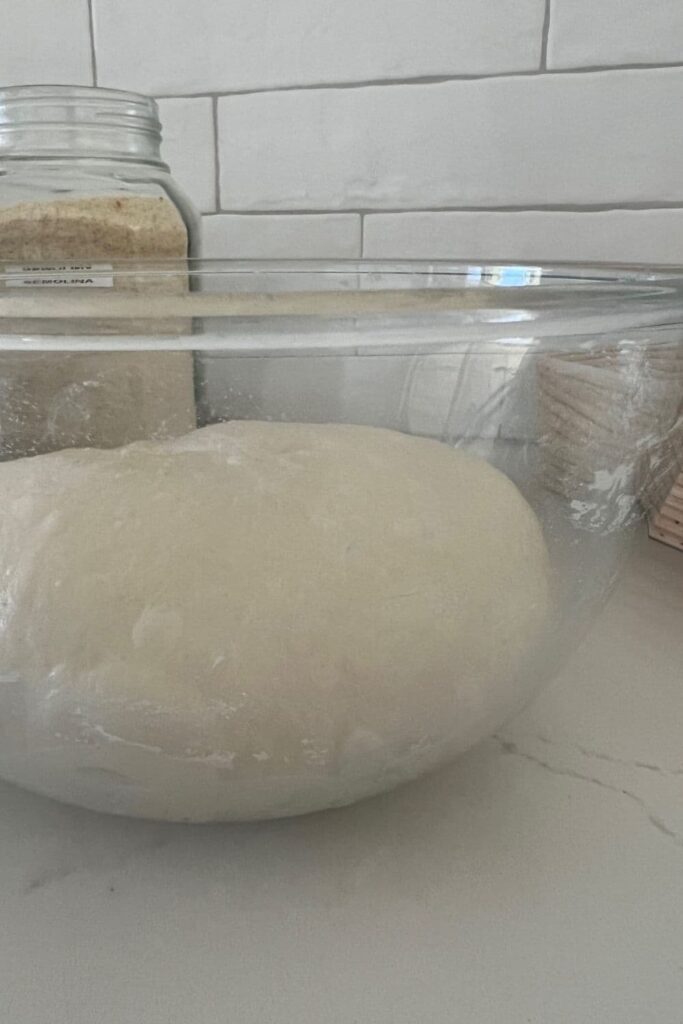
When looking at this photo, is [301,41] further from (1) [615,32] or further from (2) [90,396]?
(2) [90,396]

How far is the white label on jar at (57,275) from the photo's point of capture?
1.30ft

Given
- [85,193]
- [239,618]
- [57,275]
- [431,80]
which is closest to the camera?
[239,618]

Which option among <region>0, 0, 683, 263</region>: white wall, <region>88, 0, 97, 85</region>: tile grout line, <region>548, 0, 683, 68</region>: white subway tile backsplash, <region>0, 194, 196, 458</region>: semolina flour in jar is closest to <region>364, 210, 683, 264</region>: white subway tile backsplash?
<region>0, 0, 683, 263</region>: white wall

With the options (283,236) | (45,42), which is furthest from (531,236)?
(45,42)

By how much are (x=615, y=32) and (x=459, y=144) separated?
0.13 metres

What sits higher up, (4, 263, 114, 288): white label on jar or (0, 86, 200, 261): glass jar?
(0, 86, 200, 261): glass jar

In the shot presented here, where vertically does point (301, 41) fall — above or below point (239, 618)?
above

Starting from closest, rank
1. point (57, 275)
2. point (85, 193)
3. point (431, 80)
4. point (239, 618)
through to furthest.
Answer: point (239, 618)
point (57, 275)
point (85, 193)
point (431, 80)

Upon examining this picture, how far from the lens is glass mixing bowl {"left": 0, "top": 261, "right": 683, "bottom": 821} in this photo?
257mm

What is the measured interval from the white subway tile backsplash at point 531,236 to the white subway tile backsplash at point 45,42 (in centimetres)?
29

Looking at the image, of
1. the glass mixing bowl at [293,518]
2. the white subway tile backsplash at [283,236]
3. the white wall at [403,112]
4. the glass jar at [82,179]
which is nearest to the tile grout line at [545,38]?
the white wall at [403,112]

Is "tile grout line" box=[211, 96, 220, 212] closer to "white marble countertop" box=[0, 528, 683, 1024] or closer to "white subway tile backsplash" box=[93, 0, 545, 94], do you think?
"white subway tile backsplash" box=[93, 0, 545, 94]

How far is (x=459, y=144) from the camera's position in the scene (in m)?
0.67

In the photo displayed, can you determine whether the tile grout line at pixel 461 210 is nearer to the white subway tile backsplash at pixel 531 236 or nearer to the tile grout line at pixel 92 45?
the white subway tile backsplash at pixel 531 236
